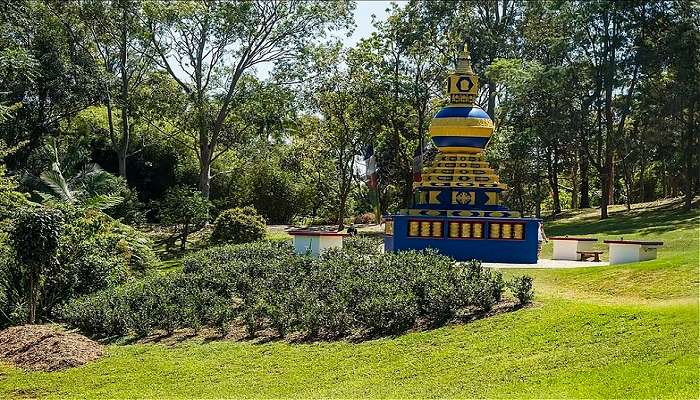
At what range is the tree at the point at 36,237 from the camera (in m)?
13.7

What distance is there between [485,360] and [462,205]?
1004 cm

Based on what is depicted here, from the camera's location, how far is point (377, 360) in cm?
1031

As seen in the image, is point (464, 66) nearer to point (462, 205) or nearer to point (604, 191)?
point (462, 205)

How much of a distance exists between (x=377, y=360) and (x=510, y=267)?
7412 millimetres

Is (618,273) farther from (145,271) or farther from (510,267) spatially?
(145,271)

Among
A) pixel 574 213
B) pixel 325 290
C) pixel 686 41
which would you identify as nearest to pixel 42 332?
pixel 325 290

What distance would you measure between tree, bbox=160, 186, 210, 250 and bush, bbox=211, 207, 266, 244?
2560mm

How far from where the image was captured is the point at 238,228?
83.3ft

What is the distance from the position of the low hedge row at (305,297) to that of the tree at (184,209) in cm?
1146

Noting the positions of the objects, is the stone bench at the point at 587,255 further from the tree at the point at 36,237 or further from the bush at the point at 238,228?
the tree at the point at 36,237

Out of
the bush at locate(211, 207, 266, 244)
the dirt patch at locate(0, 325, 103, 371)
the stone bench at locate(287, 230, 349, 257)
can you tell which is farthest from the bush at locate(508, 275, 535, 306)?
the bush at locate(211, 207, 266, 244)

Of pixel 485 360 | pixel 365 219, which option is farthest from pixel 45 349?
pixel 365 219

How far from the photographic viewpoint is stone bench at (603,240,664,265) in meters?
15.6

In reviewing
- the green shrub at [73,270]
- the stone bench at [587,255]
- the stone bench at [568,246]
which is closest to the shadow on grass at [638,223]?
the stone bench at [568,246]
